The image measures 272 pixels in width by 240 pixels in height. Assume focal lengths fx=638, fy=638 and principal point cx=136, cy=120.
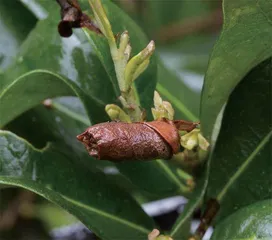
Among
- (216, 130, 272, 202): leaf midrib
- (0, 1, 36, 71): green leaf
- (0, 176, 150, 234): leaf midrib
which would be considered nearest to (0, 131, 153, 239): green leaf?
(0, 176, 150, 234): leaf midrib

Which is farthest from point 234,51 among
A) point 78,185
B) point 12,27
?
point 12,27

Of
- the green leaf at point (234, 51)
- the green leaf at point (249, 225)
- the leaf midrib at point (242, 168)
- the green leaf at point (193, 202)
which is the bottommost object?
the leaf midrib at point (242, 168)

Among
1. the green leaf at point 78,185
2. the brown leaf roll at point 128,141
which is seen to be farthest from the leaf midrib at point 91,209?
the brown leaf roll at point 128,141

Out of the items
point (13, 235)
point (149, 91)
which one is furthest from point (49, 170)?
point (13, 235)

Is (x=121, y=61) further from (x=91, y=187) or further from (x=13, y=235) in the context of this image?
(x=13, y=235)

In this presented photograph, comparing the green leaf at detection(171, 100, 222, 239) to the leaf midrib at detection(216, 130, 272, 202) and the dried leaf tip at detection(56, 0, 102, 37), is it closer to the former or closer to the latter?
the leaf midrib at detection(216, 130, 272, 202)

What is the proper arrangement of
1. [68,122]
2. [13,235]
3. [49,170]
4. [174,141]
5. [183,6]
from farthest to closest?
[183,6] → [13,235] → [68,122] → [49,170] → [174,141]

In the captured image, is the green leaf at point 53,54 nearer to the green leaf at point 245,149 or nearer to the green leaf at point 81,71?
the green leaf at point 81,71
